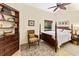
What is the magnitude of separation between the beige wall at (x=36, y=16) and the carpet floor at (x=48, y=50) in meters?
0.18

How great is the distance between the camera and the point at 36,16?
1.96m

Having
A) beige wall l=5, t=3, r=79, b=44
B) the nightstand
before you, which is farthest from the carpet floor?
beige wall l=5, t=3, r=79, b=44

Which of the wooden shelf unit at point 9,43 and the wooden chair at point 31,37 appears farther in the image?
the wooden chair at point 31,37

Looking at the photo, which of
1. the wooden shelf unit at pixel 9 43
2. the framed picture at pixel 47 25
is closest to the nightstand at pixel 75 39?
the framed picture at pixel 47 25

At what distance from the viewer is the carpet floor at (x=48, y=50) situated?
195cm

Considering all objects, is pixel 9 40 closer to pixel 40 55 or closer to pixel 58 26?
pixel 40 55

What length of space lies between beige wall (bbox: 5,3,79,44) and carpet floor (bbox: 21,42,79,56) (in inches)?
6.9

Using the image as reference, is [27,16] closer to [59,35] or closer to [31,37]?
[31,37]

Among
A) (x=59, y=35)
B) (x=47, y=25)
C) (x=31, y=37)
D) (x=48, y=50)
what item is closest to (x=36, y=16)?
(x=47, y=25)

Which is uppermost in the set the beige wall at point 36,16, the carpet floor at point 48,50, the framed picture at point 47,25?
the beige wall at point 36,16

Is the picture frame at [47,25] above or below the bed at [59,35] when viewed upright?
above

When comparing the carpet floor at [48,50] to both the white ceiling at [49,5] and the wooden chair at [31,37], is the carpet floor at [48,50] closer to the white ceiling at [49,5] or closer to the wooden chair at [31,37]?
the wooden chair at [31,37]

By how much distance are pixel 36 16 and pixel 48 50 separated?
0.67 meters

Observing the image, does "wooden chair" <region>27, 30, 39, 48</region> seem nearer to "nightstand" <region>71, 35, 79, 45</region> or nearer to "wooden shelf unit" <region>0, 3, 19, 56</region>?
"wooden shelf unit" <region>0, 3, 19, 56</region>
